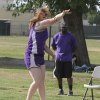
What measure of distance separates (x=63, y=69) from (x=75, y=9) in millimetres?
9365

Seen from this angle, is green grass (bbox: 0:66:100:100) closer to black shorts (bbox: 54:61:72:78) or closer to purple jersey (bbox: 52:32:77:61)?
black shorts (bbox: 54:61:72:78)

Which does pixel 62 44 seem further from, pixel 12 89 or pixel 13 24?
pixel 13 24

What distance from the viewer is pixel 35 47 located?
29.9 feet

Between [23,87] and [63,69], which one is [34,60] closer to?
[63,69]

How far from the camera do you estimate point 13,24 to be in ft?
317

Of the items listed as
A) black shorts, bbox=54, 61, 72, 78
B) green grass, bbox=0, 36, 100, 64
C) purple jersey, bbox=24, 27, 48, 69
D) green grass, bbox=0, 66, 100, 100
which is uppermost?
purple jersey, bbox=24, 27, 48, 69

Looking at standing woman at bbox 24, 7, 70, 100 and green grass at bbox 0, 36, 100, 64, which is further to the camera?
green grass at bbox 0, 36, 100, 64

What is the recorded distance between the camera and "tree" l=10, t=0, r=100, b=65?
70.1 ft

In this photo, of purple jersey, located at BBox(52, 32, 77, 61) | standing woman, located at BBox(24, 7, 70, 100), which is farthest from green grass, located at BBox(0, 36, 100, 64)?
standing woman, located at BBox(24, 7, 70, 100)

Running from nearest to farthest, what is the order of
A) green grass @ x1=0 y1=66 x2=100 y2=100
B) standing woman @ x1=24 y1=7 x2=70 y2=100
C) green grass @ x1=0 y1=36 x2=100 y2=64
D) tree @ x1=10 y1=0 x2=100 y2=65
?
standing woman @ x1=24 y1=7 x2=70 y2=100, green grass @ x1=0 y1=66 x2=100 y2=100, tree @ x1=10 y1=0 x2=100 y2=65, green grass @ x1=0 y1=36 x2=100 y2=64

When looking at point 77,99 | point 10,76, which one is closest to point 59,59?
point 77,99

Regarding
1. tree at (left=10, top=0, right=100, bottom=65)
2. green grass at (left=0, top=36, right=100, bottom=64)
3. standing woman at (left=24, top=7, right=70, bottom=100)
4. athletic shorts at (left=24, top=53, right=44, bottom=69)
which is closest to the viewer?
standing woman at (left=24, top=7, right=70, bottom=100)

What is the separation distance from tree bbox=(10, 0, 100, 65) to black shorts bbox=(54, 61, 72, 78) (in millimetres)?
8096

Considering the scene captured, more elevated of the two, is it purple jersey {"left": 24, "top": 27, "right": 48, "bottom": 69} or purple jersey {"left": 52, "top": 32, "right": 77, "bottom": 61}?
purple jersey {"left": 24, "top": 27, "right": 48, "bottom": 69}
